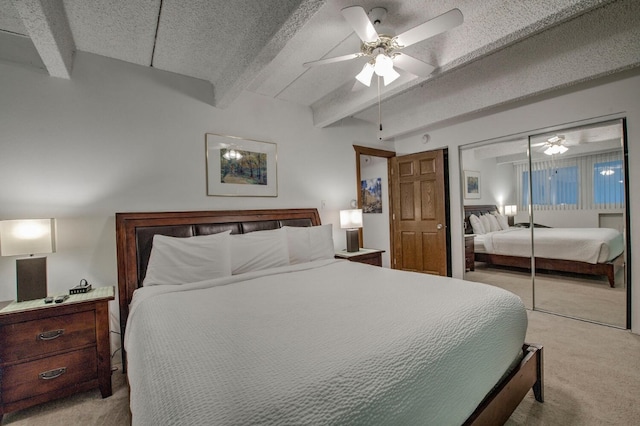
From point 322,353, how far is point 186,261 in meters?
1.66

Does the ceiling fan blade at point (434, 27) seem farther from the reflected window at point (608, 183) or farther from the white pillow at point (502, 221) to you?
the white pillow at point (502, 221)

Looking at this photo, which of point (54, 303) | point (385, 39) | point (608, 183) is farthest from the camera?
point (608, 183)

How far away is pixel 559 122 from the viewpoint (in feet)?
10.3

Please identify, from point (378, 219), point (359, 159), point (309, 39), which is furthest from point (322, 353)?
point (378, 219)

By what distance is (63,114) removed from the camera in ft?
7.61

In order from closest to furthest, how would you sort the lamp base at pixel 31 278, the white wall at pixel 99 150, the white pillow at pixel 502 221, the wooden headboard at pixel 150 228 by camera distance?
1. the lamp base at pixel 31 278
2. the white wall at pixel 99 150
3. the wooden headboard at pixel 150 228
4. the white pillow at pixel 502 221

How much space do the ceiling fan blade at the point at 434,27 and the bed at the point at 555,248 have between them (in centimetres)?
279

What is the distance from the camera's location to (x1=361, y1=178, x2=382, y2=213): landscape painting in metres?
5.74

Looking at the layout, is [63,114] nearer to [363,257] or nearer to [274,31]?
[274,31]

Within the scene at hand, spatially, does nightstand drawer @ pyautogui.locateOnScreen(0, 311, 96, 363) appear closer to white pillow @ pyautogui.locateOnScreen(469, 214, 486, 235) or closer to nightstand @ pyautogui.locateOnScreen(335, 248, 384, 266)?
nightstand @ pyautogui.locateOnScreen(335, 248, 384, 266)

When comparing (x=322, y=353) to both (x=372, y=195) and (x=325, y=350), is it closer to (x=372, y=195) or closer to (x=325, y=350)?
(x=325, y=350)

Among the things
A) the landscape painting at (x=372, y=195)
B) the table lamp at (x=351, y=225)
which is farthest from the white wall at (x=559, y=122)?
the table lamp at (x=351, y=225)

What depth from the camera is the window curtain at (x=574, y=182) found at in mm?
2848

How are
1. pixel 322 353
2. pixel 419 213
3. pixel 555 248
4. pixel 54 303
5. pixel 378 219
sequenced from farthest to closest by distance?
pixel 378 219 → pixel 419 213 → pixel 555 248 → pixel 54 303 → pixel 322 353
